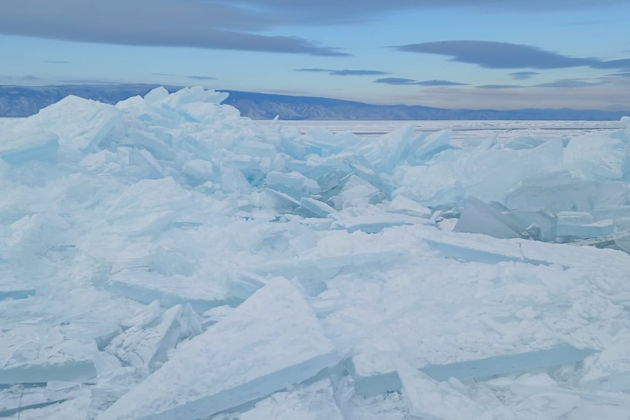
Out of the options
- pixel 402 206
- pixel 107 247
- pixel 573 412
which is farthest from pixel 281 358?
pixel 402 206

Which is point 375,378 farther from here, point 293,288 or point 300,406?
point 293,288

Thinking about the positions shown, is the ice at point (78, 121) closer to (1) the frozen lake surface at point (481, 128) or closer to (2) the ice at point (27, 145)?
(2) the ice at point (27, 145)

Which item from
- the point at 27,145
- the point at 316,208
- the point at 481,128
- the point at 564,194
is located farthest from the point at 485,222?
the point at 481,128

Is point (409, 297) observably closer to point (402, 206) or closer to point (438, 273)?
point (438, 273)

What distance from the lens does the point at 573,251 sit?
12.3 feet

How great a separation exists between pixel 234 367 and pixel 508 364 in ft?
3.84

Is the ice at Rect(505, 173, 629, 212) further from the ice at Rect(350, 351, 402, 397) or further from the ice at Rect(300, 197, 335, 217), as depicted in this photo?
the ice at Rect(350, 351, 402, 397)

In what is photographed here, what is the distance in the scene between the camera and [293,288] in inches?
114

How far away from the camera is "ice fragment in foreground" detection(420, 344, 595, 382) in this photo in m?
2.34

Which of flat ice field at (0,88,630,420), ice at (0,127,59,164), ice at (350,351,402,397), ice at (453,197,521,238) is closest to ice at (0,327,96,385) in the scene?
flat ice field at (0,88,630,420)

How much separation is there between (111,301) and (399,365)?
182 cm

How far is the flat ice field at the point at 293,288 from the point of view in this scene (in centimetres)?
217

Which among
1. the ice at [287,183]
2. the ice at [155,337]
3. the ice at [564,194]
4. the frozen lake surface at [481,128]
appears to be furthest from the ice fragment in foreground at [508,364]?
the frozen lake surface at [481,128]

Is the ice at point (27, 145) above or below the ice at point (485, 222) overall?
above
